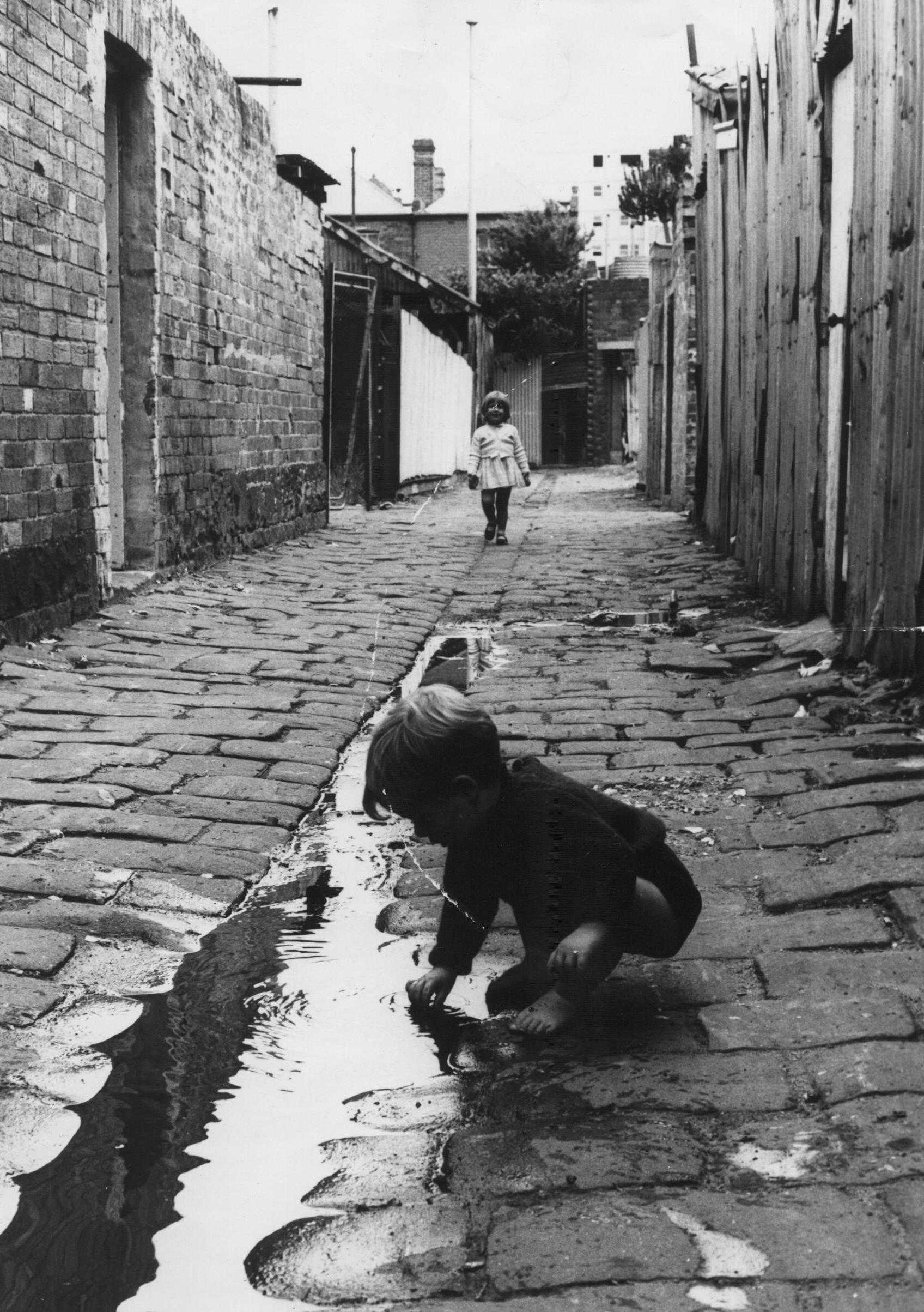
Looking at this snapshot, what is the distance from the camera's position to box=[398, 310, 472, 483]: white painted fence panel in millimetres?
19656

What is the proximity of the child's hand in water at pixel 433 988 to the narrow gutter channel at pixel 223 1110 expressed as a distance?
0.04 metres

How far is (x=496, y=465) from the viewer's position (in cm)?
1254

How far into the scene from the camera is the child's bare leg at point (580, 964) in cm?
246

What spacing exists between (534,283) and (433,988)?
1407 inches

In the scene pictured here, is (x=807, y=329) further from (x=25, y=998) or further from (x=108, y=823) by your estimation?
(x=25, y=998)

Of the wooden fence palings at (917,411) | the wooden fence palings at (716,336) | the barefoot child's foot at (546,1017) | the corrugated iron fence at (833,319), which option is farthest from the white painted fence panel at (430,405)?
the barefoot child's foot at (546,1017)

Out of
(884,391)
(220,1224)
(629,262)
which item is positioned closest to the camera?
(220,1224)

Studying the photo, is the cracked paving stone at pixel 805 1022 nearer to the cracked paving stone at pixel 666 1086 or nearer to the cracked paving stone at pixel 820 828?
the cracked paving stone at pixel 666 1086

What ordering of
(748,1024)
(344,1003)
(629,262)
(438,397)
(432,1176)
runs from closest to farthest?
(432,1176)
(748,1024)
(344,1003)
(438,397)
(629,262)

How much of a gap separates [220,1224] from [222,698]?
12.2ft

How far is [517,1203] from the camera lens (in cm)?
190

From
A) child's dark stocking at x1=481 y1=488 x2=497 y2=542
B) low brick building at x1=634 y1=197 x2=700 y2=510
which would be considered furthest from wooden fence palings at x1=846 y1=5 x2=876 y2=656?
child's dark stocking at x1=481 y1=488 x2=497 y2=542

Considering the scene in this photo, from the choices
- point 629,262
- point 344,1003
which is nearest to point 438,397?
point 629,262

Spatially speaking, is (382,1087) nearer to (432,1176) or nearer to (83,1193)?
(432,1176)
